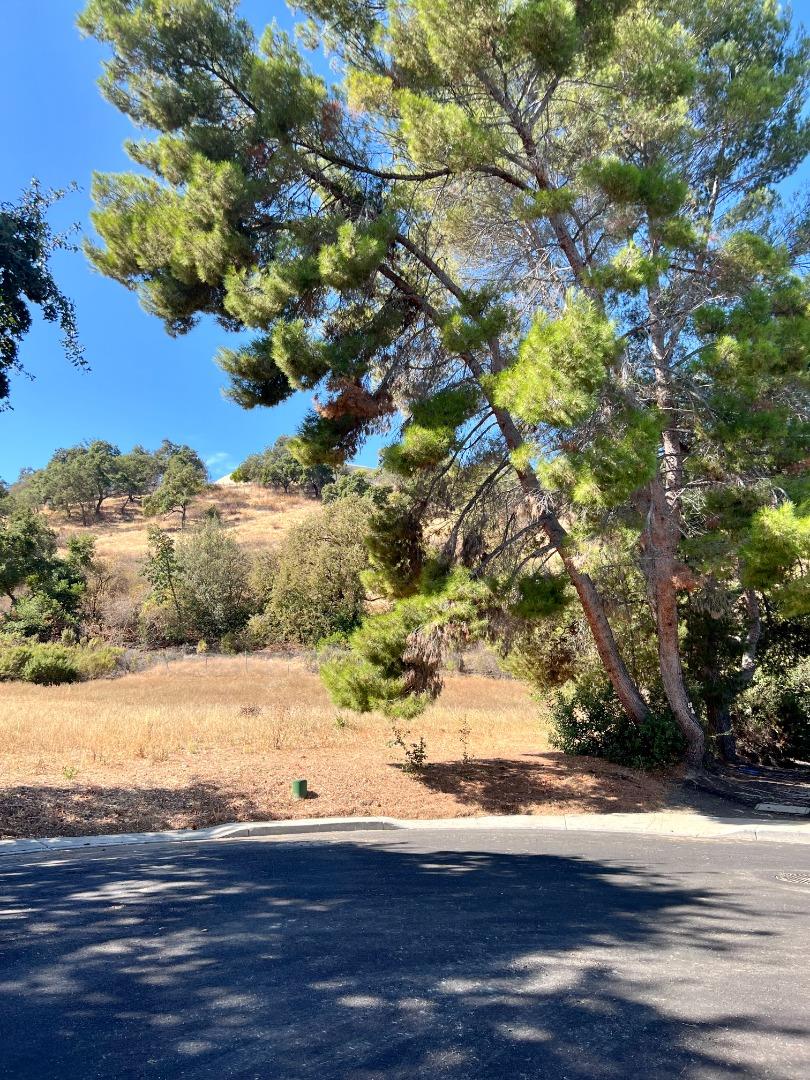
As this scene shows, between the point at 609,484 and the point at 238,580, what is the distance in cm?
3367

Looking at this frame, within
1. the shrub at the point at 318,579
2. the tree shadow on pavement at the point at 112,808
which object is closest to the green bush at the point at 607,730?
the tree shadow on pavement at the point at 112,808

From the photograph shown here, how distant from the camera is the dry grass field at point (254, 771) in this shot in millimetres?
9680

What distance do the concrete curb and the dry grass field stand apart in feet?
1.21

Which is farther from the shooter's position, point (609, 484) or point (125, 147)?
point (125, 147)

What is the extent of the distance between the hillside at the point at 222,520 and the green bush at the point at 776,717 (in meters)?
41.1

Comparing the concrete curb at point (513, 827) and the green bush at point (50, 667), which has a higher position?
the green bush at point (50, 667)

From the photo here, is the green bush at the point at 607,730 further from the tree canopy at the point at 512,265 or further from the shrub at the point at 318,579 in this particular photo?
the shrub at the point at 318,579

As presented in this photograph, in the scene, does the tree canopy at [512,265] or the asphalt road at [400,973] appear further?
the tree canopy at [512,265]

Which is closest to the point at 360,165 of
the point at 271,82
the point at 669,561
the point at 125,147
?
the point at 271,82

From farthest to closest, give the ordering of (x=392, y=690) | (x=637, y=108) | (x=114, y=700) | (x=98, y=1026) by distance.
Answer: (x=114, y=700)
(x=637, y=108)
(x=392, y=690)
(x=98, y=1026)

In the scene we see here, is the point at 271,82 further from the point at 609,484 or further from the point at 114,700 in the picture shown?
the point at 114,700

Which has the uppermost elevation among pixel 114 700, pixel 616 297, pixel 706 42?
pixel 706 42

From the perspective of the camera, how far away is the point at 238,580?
4066cm

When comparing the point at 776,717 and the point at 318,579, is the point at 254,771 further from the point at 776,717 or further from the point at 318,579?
the point at 318,579
